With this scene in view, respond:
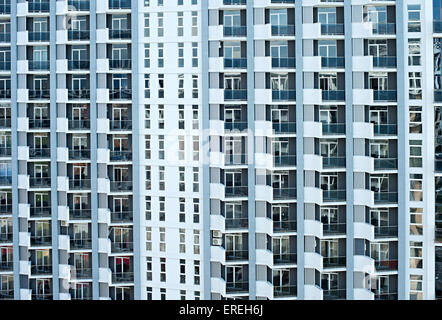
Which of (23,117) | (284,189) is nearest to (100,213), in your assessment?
(23,117)

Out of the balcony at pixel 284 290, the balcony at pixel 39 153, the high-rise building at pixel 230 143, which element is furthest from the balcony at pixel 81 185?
the balcony at pixel 284 290

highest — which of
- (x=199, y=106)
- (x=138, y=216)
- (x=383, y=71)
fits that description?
(x=383, y=71)

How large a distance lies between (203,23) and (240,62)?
288 mm

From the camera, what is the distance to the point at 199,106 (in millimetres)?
2725

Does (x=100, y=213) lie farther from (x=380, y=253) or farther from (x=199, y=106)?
(x=380, y=253)

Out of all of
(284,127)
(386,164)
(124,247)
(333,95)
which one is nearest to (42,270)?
(124,247)

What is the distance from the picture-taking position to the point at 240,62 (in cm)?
275

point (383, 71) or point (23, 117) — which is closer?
point (383, 71)

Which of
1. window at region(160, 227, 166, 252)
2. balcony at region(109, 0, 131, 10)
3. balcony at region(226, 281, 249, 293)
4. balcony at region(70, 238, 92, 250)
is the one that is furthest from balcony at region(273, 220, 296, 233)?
balcony at region(109, 0, 131, 10)

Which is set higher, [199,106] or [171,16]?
[171,16]

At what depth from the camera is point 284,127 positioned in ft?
8.99

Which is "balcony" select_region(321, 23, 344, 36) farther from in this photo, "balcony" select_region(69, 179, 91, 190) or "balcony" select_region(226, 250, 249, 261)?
"balcony" select_region(69, 179, 91, 190)

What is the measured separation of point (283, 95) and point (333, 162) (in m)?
0.45

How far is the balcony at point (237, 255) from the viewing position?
2807mm
